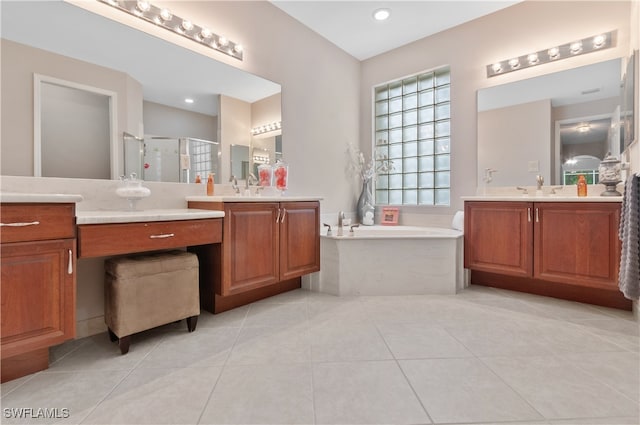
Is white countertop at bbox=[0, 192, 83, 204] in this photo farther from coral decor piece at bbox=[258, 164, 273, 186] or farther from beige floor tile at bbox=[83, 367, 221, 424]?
coral decor piece at bbox=[258, 164, 273, 186]

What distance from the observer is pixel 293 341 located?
1.75 meters

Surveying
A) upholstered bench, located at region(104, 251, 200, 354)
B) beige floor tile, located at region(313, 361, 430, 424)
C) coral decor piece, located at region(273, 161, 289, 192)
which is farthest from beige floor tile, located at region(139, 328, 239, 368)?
coral decor piece, located at region(273, 161, 289, 192)

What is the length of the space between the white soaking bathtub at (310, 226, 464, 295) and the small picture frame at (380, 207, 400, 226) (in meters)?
1.14

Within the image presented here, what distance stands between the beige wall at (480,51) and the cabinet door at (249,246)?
211 centimetres

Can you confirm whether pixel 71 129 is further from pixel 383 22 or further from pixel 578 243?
pixel 578 243

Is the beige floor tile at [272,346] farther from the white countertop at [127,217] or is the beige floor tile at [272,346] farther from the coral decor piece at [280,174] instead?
the coral decor piece at [280,174]

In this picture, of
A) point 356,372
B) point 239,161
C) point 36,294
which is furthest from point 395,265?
point 36,294

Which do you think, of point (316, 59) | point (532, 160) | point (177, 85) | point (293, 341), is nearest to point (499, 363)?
point (293, 341)

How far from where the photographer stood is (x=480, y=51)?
3205 millimetres

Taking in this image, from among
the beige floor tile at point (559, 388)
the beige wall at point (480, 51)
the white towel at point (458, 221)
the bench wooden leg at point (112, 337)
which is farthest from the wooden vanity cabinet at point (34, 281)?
the beige wall at point (480, 51)

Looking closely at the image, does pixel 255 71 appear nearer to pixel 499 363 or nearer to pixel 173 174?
pixel 173 174

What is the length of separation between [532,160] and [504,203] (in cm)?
69

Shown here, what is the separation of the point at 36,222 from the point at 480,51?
13.1 ft

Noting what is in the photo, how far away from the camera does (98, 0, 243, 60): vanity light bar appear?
1.97m
